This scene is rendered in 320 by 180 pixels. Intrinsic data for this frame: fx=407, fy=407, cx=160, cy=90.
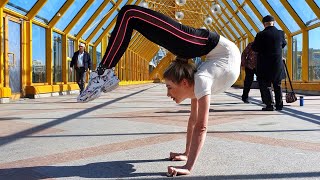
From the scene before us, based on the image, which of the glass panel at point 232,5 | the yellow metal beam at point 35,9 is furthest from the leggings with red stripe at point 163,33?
the glass panel at point 232,5

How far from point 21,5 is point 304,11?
10172 mm

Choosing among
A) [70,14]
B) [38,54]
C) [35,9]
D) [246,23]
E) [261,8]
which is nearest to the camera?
[35,9]

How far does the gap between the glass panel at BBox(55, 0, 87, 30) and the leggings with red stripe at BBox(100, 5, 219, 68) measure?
42.3 ft

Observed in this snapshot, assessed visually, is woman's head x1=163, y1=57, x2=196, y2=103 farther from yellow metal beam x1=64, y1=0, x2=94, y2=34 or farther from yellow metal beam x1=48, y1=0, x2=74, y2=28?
yellow metal beam x1=64, y1=0, x2=94, y2=34

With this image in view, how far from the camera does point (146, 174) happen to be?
274cm

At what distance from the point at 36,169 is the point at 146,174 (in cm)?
81

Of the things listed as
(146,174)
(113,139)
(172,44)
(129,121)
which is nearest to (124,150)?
(113,139)

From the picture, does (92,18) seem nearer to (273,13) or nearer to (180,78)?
(273,13)

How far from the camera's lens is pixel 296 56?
59.3 feet

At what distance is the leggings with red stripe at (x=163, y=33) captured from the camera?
294 centimetres

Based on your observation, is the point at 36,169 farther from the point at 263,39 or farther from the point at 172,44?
the point at 263,39

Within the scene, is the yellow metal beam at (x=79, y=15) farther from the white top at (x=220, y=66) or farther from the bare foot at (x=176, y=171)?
the bare foot at (x=176, y=171)

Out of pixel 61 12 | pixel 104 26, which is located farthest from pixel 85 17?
pixel 104 26

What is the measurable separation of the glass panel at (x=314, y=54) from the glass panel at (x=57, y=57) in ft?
32.4
